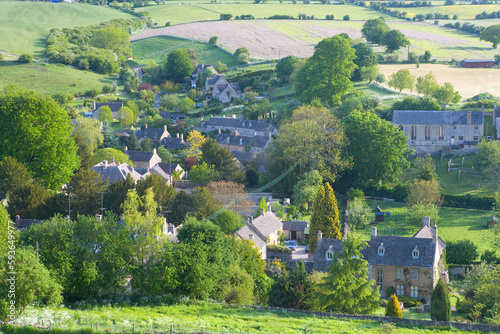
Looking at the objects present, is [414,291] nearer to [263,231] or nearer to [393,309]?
[393,309]

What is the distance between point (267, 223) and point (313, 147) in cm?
1715

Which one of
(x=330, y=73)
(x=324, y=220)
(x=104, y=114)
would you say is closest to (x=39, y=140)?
(x=324, y=220)

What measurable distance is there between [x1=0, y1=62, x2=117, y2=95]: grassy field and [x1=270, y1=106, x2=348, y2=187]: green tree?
202 feet

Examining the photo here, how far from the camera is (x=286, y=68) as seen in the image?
12456cm

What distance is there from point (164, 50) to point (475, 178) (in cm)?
10054

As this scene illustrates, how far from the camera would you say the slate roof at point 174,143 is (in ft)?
333

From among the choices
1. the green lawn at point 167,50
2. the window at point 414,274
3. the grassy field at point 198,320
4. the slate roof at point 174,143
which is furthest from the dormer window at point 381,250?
the green lawn at point 167,50

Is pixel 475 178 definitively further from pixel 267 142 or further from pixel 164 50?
pixel 164 50

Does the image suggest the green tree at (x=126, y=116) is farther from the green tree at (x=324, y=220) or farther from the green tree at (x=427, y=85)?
the green tree at (x=324, y=220)

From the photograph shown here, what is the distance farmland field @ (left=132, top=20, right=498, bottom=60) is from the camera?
141 meters

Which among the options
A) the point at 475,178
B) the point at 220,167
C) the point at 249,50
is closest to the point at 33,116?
the point at 220,167

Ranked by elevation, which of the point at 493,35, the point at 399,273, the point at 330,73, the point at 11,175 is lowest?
the point at 399,273

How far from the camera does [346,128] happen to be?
83750mm

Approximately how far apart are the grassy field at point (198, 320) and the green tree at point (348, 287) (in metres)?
2.96
